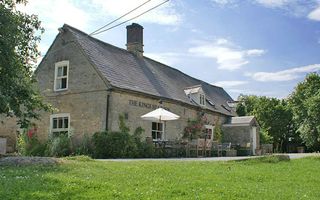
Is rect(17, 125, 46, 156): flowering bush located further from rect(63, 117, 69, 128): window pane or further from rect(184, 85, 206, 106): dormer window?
rect(184, 85, 206, 106): dormer window

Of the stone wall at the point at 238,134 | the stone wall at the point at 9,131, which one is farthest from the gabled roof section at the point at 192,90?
the stone wall at the point at 9,131

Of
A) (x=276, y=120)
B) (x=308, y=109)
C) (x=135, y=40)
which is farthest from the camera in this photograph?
(x=276, y=120)

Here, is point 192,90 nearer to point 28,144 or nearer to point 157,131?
point 157,131

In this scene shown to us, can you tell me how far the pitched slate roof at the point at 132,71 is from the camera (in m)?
24.4

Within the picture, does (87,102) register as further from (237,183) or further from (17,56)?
(237,183)

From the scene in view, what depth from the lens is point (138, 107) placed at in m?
24.7

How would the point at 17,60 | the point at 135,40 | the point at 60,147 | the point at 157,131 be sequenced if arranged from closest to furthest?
the point at 17,60 < the point at 60,147 < the point at 157,131 < the point at 135,40

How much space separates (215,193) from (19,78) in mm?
9918

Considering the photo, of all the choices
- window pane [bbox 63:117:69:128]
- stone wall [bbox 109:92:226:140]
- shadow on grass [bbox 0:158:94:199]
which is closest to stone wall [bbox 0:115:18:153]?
window pane [bbox 63:117:69:128]

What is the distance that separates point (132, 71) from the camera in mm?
27047

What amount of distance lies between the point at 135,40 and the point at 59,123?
9099 mm

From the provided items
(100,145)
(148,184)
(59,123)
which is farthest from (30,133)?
(148,184)

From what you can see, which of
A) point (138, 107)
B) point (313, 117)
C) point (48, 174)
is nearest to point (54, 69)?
point (138, 107)

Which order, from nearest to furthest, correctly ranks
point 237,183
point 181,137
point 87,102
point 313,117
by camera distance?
point 237,183 → point 87,102 → point 181,137 → point 313,117
